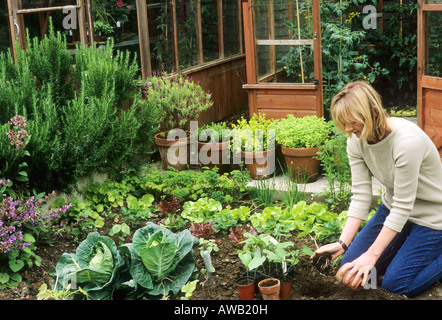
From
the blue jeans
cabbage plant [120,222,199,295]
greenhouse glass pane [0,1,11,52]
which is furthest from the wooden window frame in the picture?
the blue jeans

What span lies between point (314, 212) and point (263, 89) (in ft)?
8.48

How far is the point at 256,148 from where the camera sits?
596 cm

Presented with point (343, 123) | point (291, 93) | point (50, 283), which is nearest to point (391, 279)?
point (343, 123)

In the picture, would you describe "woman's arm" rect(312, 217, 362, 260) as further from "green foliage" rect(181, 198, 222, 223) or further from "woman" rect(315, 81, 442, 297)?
"green foliage" rect(181, 198, 222, 223)

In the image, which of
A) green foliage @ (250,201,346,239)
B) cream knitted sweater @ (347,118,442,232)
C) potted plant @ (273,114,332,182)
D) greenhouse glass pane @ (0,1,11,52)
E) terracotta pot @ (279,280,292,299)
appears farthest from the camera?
potted plant @ (273,114,332,182)

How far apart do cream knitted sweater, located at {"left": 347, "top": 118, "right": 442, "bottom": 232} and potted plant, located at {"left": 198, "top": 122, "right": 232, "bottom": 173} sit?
287 cm

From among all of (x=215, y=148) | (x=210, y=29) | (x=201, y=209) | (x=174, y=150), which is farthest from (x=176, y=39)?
(x=201, y=209)

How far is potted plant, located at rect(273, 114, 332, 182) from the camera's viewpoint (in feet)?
18.8

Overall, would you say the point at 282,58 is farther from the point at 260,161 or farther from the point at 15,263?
the point at 15,263

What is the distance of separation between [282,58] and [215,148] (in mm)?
1304

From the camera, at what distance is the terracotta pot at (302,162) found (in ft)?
18.8

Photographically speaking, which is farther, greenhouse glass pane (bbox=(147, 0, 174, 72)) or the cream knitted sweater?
greenhouse glass pane (bbox=(147, 0, 174, 72))

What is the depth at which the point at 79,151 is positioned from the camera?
4469mm
